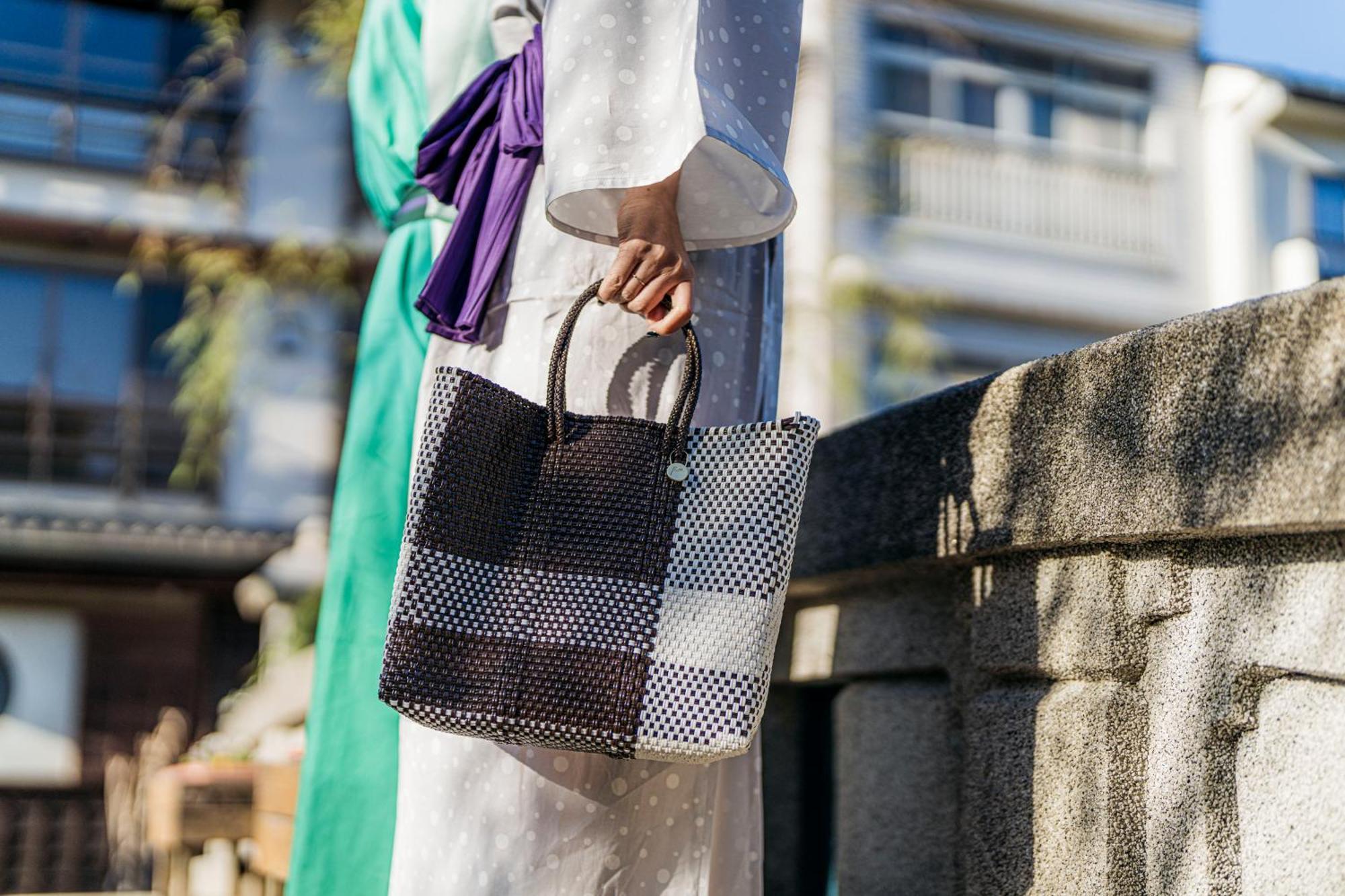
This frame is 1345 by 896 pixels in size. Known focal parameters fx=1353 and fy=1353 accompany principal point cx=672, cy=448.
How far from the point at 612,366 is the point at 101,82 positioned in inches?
495

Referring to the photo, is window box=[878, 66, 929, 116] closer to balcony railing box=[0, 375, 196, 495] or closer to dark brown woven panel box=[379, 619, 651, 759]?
balcony railing box=[0, 375, 196, 495]

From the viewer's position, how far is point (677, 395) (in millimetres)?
1405

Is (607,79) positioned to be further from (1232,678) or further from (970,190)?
(970,190)

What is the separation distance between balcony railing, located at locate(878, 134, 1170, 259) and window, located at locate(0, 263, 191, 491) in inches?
266

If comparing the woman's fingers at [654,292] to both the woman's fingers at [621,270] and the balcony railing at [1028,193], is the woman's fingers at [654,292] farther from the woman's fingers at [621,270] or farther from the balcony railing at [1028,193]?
the balcony railing at [1028,193]

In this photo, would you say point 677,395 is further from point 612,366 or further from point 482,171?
point 482,171

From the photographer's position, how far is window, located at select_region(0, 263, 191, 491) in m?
11.9

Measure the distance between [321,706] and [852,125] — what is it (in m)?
10.7

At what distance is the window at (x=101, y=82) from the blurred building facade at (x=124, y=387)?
2 cm

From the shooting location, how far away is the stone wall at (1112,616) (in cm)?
114

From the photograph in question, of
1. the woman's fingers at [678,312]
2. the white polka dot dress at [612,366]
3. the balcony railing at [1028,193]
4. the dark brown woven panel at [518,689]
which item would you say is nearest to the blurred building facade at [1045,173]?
Answer: the balcony railing at [1028,193]

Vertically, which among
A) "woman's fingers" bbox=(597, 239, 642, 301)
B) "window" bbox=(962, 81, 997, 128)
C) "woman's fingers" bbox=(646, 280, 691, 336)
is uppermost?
"window" bbox=(962, 81, 997, 128)

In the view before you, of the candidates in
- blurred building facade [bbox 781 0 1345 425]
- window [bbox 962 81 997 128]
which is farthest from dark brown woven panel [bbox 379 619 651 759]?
window [bbox 962 81 997 128]

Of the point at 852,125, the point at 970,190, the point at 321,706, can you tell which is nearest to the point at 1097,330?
the point at 970,190
